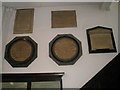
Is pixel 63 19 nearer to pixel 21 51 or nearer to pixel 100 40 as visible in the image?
pixel 100 40

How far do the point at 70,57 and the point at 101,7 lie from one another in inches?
45.4

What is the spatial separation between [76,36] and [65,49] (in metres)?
0.32

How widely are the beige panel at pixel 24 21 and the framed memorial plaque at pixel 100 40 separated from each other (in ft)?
3.55

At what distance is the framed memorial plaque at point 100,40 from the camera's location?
8.60 ft

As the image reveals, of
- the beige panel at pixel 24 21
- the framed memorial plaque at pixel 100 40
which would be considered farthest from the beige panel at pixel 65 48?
the beige panel at pixel 24 21

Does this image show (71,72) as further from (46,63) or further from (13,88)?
(13,88)

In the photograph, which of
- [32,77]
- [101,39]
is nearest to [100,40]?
[101,39]

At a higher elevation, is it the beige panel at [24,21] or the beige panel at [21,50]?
the beige panel at [24,21]

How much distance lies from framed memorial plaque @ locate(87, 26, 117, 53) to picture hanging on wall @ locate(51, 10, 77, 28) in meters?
0.35

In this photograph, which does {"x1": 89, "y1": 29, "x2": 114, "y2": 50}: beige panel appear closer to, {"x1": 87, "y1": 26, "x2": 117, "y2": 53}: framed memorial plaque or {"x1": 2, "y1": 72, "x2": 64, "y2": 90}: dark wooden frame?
{"x1": 87, "y1": 26, "x2": 117, "y2": 53}: framed memorial plaque

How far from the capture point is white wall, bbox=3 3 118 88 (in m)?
2.48

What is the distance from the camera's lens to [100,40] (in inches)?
106

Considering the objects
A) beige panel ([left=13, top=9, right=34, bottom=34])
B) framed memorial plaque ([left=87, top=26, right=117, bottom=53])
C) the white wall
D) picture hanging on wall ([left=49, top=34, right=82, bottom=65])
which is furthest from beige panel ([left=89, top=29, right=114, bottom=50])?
beige panel ([left=13, top=9, right=34, bottom=34])

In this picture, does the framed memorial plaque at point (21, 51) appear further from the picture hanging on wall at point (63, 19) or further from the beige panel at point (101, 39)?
the beige panel at point (101, 39)
